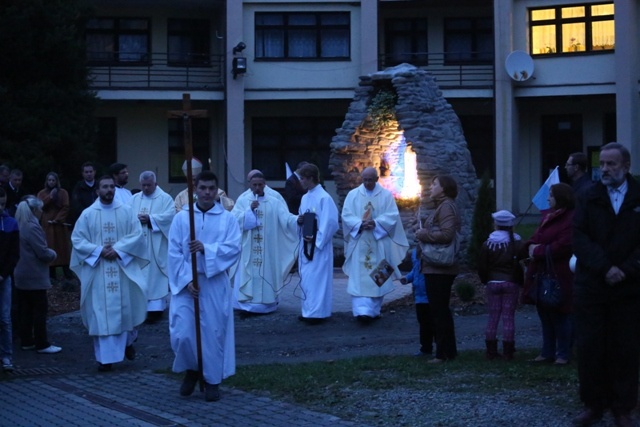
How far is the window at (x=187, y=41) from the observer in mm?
34188

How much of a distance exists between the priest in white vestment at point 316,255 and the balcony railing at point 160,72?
19.1 meters

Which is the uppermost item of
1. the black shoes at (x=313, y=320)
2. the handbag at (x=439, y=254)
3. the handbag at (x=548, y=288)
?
the handbag at (x=439, y=254)

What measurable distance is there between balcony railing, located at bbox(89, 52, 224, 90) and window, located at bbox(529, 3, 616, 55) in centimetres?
984

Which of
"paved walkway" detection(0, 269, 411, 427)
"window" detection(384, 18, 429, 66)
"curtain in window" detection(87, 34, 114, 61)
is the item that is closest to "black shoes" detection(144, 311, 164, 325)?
"paved walkway" detection(0, 269, 411, 427)

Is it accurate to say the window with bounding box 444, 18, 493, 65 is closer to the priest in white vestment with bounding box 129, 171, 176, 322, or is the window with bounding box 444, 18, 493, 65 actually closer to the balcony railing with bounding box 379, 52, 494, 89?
the balcony railing with bounding box 379, 52, 494, 89

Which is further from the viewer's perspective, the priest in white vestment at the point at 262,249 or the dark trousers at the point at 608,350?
the priest in white vestment at the point at 262,249

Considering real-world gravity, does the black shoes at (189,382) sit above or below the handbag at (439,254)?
below

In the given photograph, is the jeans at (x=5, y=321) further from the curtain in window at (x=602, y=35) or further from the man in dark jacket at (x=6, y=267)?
the curtain in window at (x=602, y=35)

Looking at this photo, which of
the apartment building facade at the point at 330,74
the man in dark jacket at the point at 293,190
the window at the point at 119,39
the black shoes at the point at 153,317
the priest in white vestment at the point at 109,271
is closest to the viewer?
the priest in white vestment at the point at 109,271

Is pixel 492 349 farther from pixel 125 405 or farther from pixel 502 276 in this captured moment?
pixel 125 405

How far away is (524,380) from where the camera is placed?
30.5 feet

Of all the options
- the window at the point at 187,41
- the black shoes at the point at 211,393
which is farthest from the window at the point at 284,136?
the black shoes at the point at 211,393

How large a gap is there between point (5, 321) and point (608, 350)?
20.7 feet

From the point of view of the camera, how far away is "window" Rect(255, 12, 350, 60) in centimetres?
3338
